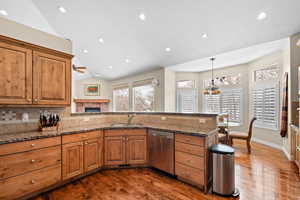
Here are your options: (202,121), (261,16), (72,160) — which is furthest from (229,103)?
(72,160)

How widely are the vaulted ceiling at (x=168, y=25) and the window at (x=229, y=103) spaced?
247 centimetres

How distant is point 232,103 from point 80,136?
589 centimetres

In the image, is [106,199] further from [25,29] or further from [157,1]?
[157,1]

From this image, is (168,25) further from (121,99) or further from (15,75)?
(121,99)

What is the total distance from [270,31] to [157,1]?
272 centimetres

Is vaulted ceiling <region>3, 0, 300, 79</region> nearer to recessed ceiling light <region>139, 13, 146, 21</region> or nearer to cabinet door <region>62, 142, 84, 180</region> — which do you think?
recessed ceiling light <region>139, 13, 146, 21</region>

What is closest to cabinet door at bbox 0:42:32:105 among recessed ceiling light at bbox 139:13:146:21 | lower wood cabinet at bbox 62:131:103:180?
lower wood cabinet at bbox 62:131:103:180

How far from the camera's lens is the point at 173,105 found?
638 cm

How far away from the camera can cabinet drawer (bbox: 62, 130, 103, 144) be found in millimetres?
2359

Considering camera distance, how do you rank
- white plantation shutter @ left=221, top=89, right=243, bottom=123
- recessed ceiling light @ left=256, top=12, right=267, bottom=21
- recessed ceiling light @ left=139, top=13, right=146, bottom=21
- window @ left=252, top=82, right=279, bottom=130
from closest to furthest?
1. recessed ceiling light @ left=256, top=12, right=267, bottom=21
2. recessed ceiling light @ left=139, top=13, right=146, bottom=21
3. window @ left=252, top=82, right=279, bottom=130
4. white plantation shutter @ left=221, top=89, right=243, bottom=123

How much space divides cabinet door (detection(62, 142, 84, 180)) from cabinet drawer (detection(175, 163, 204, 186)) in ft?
5.70

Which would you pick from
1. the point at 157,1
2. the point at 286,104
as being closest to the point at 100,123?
the point at 157,1

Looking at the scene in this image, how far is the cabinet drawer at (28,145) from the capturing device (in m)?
1.81

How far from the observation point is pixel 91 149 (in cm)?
270
